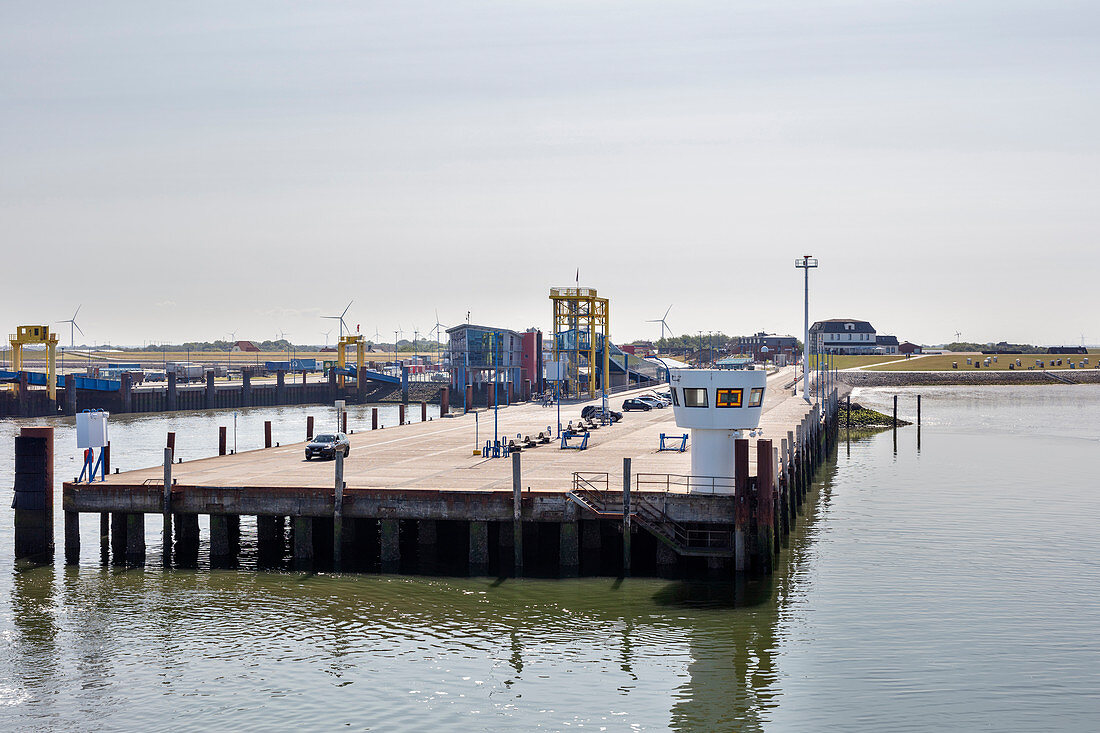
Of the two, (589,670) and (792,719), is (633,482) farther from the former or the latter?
(792,719)

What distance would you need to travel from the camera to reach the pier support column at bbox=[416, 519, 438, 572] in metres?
43.1

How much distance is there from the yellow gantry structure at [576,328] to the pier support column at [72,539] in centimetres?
7687

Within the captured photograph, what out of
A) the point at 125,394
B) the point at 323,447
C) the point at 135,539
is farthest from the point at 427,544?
the point at 125,394

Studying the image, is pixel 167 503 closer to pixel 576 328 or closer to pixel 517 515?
pixel 517 515

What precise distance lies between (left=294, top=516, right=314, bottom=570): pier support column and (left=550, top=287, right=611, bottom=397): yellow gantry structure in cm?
7480

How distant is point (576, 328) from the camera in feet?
403

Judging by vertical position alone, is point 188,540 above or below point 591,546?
below

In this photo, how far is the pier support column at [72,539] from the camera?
44750 millimetres

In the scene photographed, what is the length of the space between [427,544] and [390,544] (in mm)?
1489

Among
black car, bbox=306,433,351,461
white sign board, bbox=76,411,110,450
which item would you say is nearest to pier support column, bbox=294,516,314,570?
white sign board, bbox=76,411,110,450

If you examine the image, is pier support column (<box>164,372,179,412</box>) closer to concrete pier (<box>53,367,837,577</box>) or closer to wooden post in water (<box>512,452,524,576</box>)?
concrete pier (<box>53,367,837,577</box>)

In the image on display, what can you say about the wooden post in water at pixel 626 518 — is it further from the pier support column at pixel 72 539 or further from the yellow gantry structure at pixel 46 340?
the yellow gantry structure at pixel 46 340

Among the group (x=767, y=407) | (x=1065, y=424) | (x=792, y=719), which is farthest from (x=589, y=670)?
(x=1065, y=424)

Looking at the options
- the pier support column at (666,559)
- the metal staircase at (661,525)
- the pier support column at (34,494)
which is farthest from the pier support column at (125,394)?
the pier support column at (666,559)
